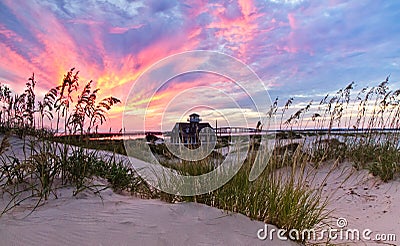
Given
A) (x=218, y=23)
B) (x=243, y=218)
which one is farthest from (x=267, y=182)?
(x=218, y=23)

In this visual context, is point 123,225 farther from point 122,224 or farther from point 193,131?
point 193,131

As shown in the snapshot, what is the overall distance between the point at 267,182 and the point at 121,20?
4380mm

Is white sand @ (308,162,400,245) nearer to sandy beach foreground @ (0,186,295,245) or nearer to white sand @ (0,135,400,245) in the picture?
white sand @ (0,135,400,245)

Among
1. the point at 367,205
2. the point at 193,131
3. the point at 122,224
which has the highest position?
the point at 193,131

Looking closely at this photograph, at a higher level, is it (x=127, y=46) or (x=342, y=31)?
(x=342, y=31)

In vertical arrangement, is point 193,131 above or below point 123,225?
above

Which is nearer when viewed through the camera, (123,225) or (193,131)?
(123,225)

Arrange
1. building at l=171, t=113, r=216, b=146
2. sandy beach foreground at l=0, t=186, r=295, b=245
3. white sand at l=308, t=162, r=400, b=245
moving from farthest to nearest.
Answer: building at l=171, t=113, r=216, b=146 < white sand at l=308, t=162, r=400, b=245 < sandy beach foreground at l=0, t=186, r=295, b=245

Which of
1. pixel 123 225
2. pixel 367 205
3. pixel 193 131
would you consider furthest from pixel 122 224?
pixel 367 205

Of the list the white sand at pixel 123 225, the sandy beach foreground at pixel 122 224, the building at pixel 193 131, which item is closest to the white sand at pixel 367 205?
the white sand at pixel 123 225

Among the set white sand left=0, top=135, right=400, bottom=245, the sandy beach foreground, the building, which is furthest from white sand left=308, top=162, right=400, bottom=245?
the building

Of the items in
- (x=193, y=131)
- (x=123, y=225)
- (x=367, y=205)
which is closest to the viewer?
(x=123, y=225)

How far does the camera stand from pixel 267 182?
10.7 feet

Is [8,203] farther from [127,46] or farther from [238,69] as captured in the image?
[127,46]
